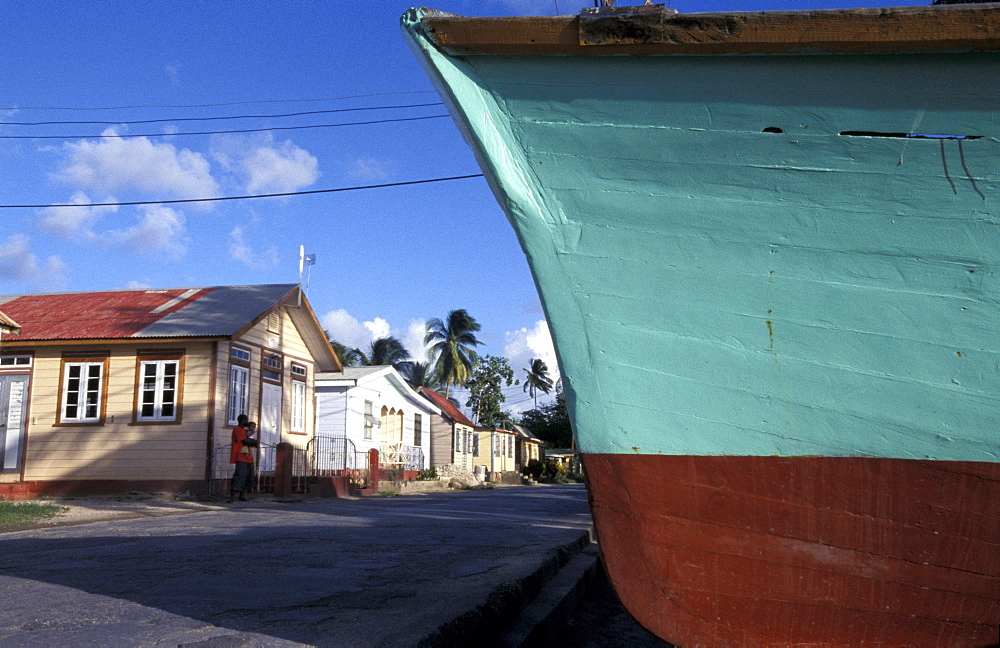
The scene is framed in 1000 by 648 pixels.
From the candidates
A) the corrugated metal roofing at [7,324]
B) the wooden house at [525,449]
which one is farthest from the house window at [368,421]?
the wooden house at [525,449]

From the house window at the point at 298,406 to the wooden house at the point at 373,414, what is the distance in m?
1.88

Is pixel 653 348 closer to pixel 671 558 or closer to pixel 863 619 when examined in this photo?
pixel 671 558

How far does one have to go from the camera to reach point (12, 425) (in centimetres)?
1532

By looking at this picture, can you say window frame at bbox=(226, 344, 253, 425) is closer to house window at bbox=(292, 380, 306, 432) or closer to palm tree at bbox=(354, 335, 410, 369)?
house window at bbox=(292, 380, 306, 432)

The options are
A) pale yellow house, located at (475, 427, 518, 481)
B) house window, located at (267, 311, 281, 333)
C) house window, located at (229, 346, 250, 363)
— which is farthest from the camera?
pale yellow house, located at (475, 427, 518, 481)

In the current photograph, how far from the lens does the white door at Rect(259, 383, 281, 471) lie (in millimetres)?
16641

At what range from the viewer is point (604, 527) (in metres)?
2.73

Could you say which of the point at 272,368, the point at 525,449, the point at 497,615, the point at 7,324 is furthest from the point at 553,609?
the point at 525,449

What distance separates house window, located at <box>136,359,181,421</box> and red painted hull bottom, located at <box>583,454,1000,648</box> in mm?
13906

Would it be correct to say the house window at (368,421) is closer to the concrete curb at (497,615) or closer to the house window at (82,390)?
the house window at (82,390)

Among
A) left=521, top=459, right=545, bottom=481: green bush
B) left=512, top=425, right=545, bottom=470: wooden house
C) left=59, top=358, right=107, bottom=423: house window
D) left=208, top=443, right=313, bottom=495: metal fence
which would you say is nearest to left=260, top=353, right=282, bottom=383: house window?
left=208, top=443, right=313, bottom=495: metal fence

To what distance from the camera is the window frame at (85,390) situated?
15031 mm

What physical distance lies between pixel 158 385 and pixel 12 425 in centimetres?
308

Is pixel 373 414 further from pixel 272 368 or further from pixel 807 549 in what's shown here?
pixel 807 549
